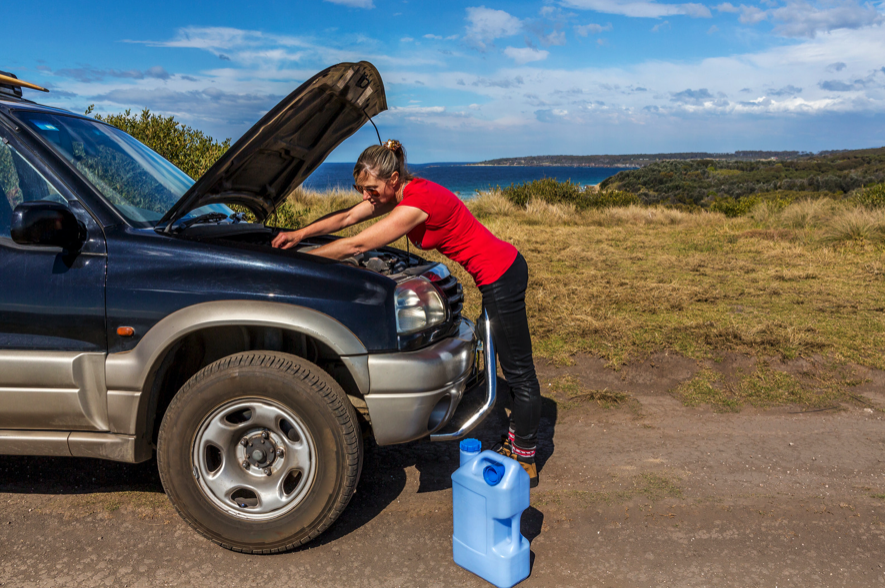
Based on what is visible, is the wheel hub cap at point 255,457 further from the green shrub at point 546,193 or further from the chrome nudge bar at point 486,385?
the green shrub at point 546,193

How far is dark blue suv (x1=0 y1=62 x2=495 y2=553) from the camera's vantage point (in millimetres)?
2895

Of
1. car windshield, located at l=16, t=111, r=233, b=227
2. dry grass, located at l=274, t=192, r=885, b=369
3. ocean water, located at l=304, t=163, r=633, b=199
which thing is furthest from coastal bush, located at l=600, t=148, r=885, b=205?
car windshield, located at l=16, t=111, r=233, b=227

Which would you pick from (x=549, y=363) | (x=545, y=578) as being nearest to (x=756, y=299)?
(x=549, y=363)

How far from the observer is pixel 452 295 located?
364cm

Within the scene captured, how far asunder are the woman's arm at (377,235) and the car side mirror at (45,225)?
1.07m

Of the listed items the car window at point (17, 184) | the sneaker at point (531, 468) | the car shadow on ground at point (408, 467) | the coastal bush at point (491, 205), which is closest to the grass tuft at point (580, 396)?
the car shadow on ground at point (408, 467)

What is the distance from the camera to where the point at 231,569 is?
116 inches

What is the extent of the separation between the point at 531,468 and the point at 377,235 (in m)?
1.66

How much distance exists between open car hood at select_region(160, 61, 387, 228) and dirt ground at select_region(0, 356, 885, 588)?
1.62 meters

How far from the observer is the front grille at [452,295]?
11.5 feet

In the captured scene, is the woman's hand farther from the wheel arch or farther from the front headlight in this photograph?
the front headlight

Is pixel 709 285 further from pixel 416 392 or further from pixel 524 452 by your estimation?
pixel 416 392

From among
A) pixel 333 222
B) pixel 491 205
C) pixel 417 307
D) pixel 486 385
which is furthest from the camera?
pixel 491 205

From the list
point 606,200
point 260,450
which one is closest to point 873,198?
point 606,200
